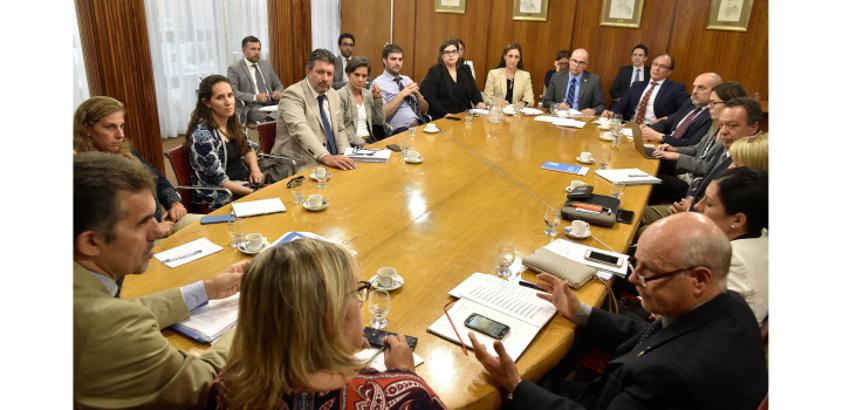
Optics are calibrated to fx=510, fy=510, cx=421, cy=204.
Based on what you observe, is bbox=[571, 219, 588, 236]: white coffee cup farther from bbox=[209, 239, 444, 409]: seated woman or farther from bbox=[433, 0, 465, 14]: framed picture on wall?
bbox=[433, 0, 465, 14]: framed picture on wall

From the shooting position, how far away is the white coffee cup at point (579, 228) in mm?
2338

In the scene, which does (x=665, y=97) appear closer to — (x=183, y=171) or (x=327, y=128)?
(x=327, y=128)

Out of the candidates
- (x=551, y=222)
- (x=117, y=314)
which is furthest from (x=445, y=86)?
(x=117, y=314)

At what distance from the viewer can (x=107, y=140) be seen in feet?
8.45

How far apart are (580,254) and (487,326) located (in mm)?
736

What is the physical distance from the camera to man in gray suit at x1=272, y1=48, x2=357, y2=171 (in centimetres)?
374

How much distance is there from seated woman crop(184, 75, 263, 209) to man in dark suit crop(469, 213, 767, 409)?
92.3 inches

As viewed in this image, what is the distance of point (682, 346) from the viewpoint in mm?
1320

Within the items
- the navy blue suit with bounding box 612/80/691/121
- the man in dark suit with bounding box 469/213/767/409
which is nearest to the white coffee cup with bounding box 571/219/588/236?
the man in dark suit with bounding box 469/213/767/409

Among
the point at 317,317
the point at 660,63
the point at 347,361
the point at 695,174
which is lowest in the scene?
the point at 695,174

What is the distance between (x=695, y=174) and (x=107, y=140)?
3789 millimetres

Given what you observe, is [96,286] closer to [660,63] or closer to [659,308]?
[659,308]

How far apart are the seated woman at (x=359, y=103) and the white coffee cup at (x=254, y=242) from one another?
2403 mm
